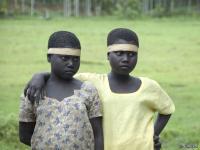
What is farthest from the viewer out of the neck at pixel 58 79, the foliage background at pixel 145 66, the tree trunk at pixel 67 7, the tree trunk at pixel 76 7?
the tree trunk at pixel 76 7

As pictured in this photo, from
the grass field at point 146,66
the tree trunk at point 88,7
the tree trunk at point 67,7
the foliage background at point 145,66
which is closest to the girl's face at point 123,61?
the foliage background at point 145,66

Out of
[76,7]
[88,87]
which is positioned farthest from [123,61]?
[76,7]

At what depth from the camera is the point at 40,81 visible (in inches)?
116

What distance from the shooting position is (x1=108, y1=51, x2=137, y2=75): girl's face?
3.11 meters

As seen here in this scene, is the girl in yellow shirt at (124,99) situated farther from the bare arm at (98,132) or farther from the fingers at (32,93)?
the fingers at (32,93)

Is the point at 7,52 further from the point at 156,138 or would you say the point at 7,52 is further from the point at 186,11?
the point at 186,11

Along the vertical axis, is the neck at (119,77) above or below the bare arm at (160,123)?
above

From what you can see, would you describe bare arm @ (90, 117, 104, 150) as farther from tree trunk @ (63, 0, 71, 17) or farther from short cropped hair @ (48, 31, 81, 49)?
tree trunk @ (63, 0, 71, 17)

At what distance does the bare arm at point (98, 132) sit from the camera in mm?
2994

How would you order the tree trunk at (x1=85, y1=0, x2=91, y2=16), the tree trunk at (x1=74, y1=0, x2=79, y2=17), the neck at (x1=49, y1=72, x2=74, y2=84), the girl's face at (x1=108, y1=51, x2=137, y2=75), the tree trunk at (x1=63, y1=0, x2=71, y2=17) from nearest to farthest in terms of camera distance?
the neck at (x1=49, y1=72, x2=74, y2=84) < the girl's face at (x1=108, y1=51, x2=137, y2=75) < the tree trunk at (x1=63, y1=0, x2=71, y2=17) < the tree trunk at (x1=74, y1=0, x2=79, y2=17) < the tree trunk at (x1=85, y1=0, x2=91, y2=16)

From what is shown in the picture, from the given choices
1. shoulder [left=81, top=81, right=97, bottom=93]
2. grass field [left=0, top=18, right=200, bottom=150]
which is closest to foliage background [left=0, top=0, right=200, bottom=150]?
grass field [left=0, top=18, right=200, bottom=150]

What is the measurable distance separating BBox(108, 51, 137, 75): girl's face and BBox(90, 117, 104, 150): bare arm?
11.7 inches

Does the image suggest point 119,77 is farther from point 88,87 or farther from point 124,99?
point 88,87

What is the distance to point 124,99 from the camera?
3131mm
